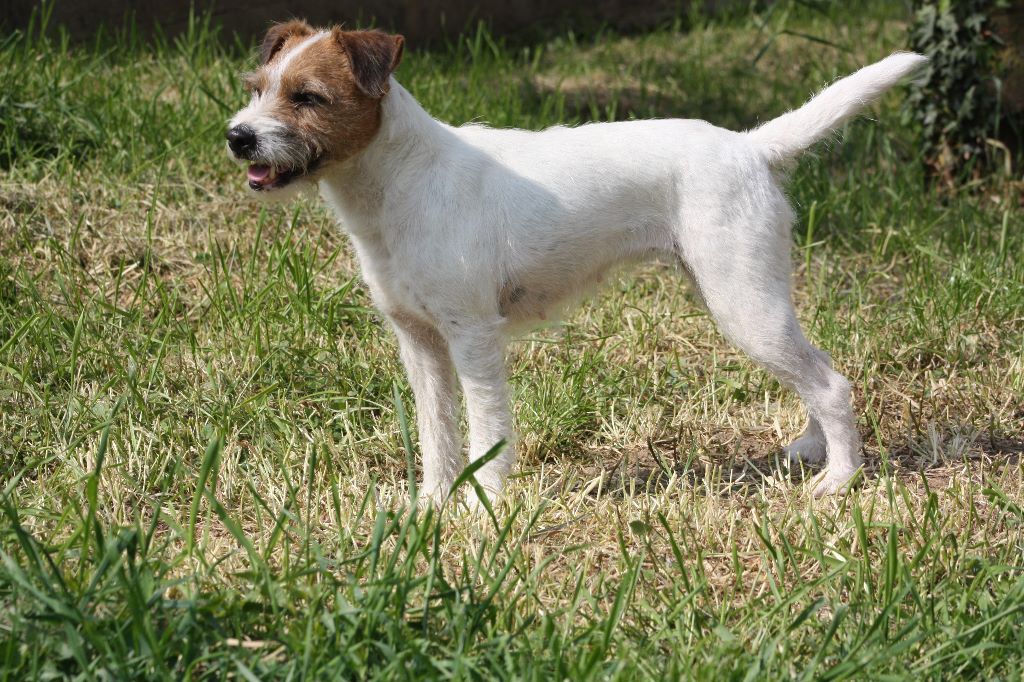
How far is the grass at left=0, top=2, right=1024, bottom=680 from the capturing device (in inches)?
105

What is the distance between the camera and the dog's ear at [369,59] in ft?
11.3

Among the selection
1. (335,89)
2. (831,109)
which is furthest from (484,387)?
(831,109)

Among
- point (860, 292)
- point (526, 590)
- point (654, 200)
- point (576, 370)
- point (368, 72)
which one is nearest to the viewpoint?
point (526, 590)

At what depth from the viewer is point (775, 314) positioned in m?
3.82

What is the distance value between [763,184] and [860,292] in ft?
5.02

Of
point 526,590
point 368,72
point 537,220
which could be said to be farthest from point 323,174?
point 526,590

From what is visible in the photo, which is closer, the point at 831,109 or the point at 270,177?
the point at 270,177

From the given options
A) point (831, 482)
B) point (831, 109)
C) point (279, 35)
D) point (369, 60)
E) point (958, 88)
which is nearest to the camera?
point (369, 60)

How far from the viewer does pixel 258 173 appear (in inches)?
136

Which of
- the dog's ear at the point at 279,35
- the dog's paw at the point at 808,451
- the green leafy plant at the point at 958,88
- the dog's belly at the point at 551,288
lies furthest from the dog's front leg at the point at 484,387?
the green leafy plant at the point at 958,88

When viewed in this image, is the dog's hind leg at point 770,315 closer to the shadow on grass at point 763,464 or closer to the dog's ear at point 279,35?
the shadow on grass at point 763,464

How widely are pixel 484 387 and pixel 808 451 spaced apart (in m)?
1.40

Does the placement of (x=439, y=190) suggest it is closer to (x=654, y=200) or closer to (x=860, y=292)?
(x=654, y=200)

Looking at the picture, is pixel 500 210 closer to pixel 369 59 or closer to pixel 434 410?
pixel 369 59
